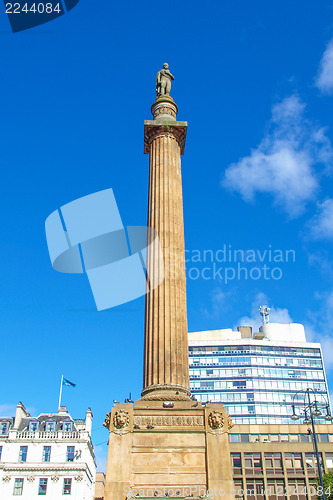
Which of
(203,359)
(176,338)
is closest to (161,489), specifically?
(176,338)

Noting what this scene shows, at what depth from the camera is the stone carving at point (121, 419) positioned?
62.5 ft

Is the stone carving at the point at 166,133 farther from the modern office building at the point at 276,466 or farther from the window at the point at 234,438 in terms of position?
the window at the point at 234,438

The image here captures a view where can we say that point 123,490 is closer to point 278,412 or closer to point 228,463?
point 228,463

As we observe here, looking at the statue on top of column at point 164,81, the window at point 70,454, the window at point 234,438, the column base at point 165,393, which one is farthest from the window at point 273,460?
the statue on top of column at point 164,81

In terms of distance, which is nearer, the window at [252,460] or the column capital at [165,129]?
the column capital at [165,129]

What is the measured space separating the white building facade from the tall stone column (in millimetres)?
38982

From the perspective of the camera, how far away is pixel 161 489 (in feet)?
58.4

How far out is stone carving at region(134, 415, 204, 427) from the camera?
19.2 meters

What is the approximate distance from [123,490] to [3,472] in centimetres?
4199

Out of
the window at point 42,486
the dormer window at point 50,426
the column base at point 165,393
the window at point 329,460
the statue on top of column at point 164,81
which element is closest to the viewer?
the column base at point 165,393

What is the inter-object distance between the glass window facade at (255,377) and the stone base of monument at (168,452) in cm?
9168

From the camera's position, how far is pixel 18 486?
52.8 metres

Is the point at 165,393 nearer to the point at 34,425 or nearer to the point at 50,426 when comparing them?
the point at 50,426

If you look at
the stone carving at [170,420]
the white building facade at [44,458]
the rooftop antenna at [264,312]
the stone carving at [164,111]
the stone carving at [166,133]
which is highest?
the rooftop antenna at [264,312]
